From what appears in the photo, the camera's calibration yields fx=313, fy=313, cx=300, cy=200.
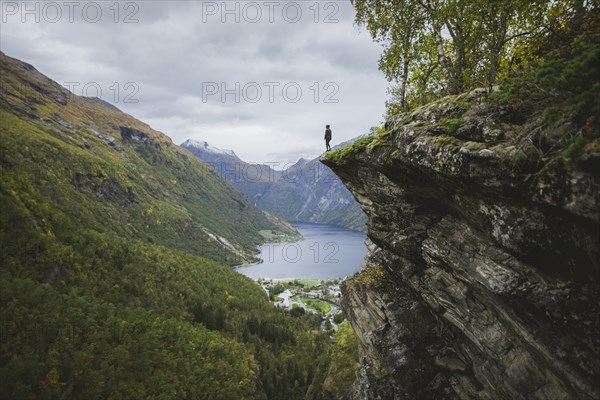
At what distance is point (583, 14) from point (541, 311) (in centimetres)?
1032

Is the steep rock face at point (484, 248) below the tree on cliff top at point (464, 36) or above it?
below

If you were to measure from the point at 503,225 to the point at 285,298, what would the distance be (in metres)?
168

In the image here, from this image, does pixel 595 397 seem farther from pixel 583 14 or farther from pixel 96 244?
pixel 96 244

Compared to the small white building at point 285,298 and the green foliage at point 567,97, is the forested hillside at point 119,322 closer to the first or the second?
the small white building at point 285,298

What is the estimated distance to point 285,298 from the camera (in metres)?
169

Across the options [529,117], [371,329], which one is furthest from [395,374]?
[529,117]

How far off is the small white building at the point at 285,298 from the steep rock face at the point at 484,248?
14441 cm

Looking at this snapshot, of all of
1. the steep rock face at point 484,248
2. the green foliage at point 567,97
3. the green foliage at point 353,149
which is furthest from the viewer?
the green foliage at point 353,149

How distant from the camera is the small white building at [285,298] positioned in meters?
160

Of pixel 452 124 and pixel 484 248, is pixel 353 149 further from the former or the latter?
pixel 484 248

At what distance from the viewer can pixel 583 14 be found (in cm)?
1088

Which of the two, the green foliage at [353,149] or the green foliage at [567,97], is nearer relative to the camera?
the green foliage at [567,97]

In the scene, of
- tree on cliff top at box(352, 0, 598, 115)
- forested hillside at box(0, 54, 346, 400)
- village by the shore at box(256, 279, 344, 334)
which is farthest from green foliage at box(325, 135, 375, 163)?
village by the shore at box(256, 279, 344, 334)

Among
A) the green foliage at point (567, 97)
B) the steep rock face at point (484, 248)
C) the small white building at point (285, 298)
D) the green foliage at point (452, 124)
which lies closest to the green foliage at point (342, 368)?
the steep rock face at point (484, 248)
